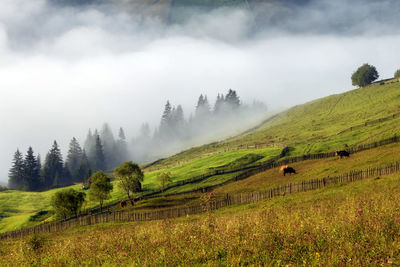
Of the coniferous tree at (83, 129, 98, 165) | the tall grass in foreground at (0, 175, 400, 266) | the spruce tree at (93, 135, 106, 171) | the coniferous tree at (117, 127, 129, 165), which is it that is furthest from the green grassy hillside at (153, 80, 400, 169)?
the coniferous tree at (117, 127, 129, 165)

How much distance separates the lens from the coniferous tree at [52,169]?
134 metres

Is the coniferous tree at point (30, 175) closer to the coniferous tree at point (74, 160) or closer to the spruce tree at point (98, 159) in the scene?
the coniferous tree at point (74, 160)

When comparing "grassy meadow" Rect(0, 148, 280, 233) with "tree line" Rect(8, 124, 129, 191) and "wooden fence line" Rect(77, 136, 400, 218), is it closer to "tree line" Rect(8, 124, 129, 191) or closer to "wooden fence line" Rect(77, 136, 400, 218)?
"wooden fence line" Rect(77, 136, 400, 218)

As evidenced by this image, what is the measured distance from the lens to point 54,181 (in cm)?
13400

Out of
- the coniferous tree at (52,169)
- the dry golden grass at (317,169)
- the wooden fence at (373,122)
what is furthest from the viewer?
the coniferous tree at (52,169)

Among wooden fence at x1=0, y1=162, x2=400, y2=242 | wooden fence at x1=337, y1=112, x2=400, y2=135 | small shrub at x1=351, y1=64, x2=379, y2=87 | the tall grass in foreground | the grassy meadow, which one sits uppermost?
small shrub at x1=351, y1=64, x2=379, y2=87

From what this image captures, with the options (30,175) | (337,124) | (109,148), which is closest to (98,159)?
(109,148)

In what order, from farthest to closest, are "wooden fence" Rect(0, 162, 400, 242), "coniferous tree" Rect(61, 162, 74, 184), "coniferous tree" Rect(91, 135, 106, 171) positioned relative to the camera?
"coniferous tree" Rect(91, 135, 106, 171), "coniferous tree" Rect(61, 162, 74, 184), "wooden fence" Rect(0, 162, 400, 242)

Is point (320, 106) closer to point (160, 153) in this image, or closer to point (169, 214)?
point (160, 153)

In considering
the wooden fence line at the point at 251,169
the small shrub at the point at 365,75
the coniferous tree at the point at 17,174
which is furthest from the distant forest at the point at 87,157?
the small shrub at the point at 365,75

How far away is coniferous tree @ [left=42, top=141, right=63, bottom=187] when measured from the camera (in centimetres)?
13400

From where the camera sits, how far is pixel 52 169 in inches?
5399

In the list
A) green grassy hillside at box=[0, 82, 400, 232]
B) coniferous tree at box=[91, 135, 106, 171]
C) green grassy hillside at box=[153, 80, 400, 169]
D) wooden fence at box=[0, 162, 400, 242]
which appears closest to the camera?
wooden fence at box=[0, 162, 400, 242]

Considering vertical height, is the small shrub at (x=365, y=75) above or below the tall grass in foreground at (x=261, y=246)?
above
